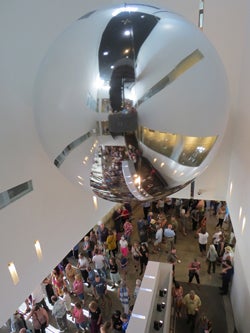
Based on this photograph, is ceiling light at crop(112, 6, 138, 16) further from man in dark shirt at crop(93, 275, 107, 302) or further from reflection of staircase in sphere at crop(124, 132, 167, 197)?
man in dark shirt at crop(93, 275, 107, 302)

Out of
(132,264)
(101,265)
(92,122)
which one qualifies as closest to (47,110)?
(92,122)

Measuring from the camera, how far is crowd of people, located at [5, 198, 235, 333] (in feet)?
13.6

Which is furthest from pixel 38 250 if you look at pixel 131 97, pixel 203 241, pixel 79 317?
pixel 203 241

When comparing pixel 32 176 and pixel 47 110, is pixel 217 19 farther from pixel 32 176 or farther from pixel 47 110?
pixel 47 110

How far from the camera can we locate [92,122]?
0.63 m

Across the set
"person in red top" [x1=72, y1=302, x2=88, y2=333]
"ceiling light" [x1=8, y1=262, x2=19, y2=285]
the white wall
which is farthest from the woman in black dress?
"ceiling light" [x1=8, y1=262, x2=19, y2=285]

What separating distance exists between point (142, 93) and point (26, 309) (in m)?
5.06

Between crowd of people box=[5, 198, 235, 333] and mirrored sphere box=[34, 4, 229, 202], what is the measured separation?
350cm

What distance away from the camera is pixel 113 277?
5.20m

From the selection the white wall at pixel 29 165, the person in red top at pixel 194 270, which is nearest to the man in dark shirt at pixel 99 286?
the person in red top at pixel 194 270

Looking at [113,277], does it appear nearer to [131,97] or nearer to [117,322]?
Result: [117,322]

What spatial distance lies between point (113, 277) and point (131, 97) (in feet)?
17.0

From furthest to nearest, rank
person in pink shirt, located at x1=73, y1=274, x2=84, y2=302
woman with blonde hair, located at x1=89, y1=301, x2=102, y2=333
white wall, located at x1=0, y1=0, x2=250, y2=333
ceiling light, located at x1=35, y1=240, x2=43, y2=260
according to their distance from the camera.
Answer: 1. person in pink shirt, located at x1=73, y1=274, x2=84, y2=302
2. woman with blonde hair, located at x1=89, y1=301, x2=102, y2=333
3. ceiling light, located at x1=35, y1=240, x2=43, y2=260
4. white wall, located at x1=0, y1=0, x2=250, y2=333

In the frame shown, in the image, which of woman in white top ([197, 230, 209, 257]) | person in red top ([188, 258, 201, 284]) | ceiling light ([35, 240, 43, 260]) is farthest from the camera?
woman in white top ([197, 230, 209, 257])
